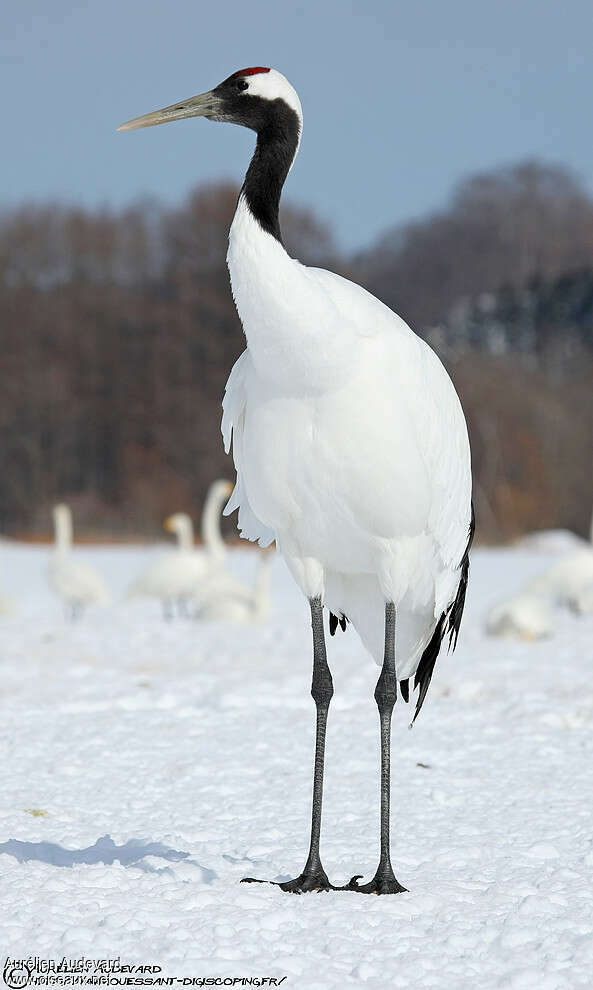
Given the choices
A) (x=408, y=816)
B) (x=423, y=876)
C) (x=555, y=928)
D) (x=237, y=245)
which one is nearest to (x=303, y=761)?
(x=408, y=816)

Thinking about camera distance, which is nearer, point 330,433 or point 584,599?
point 330,433

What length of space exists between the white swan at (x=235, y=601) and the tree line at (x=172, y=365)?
743 inches

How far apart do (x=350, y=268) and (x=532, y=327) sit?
6.42 metres

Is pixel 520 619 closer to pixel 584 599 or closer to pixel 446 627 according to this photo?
pixel 584 599

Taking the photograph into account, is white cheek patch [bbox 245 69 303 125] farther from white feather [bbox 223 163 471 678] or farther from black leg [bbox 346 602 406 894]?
black leg [bbox 346 602 406 894]

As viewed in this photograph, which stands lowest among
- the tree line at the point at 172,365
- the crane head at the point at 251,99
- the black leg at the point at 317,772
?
the tree line at the point at 172,365

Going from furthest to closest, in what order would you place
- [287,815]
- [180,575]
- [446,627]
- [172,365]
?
[172,365]
[180,575]
[287,815]
[446,627]

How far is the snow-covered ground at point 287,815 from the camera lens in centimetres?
339

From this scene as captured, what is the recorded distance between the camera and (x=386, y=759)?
4188 millimetres

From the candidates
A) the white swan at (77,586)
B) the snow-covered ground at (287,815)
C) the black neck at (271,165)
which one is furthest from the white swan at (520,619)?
the black neck at (271,165)

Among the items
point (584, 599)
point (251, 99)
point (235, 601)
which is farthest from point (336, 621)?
point (584, 599)

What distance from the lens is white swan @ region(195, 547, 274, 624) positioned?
11.9 metres

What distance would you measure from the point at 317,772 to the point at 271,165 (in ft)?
6.69

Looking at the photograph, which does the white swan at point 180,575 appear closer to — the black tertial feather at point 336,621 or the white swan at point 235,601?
the white swan at point 235,601
